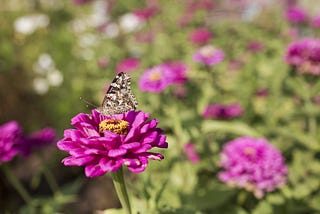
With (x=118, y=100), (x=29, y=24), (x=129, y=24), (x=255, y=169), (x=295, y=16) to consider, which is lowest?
(x=255, y=169)

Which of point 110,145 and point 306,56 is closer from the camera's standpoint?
point 110,145

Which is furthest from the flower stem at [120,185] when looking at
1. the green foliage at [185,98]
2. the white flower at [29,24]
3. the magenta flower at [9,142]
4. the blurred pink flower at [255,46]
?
the white flower at [29,24]

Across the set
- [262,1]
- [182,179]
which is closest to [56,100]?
[182,179]

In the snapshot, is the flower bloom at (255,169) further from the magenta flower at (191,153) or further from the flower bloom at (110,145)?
the flower bloom at (110,145)

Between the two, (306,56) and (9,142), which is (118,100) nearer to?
(9,142)

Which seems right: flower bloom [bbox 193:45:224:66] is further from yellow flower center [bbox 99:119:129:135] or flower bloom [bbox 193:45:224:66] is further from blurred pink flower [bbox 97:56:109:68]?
yellow flower center [bbox 99:119:129:135]

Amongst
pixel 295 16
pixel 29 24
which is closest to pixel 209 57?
pixel 295 16
